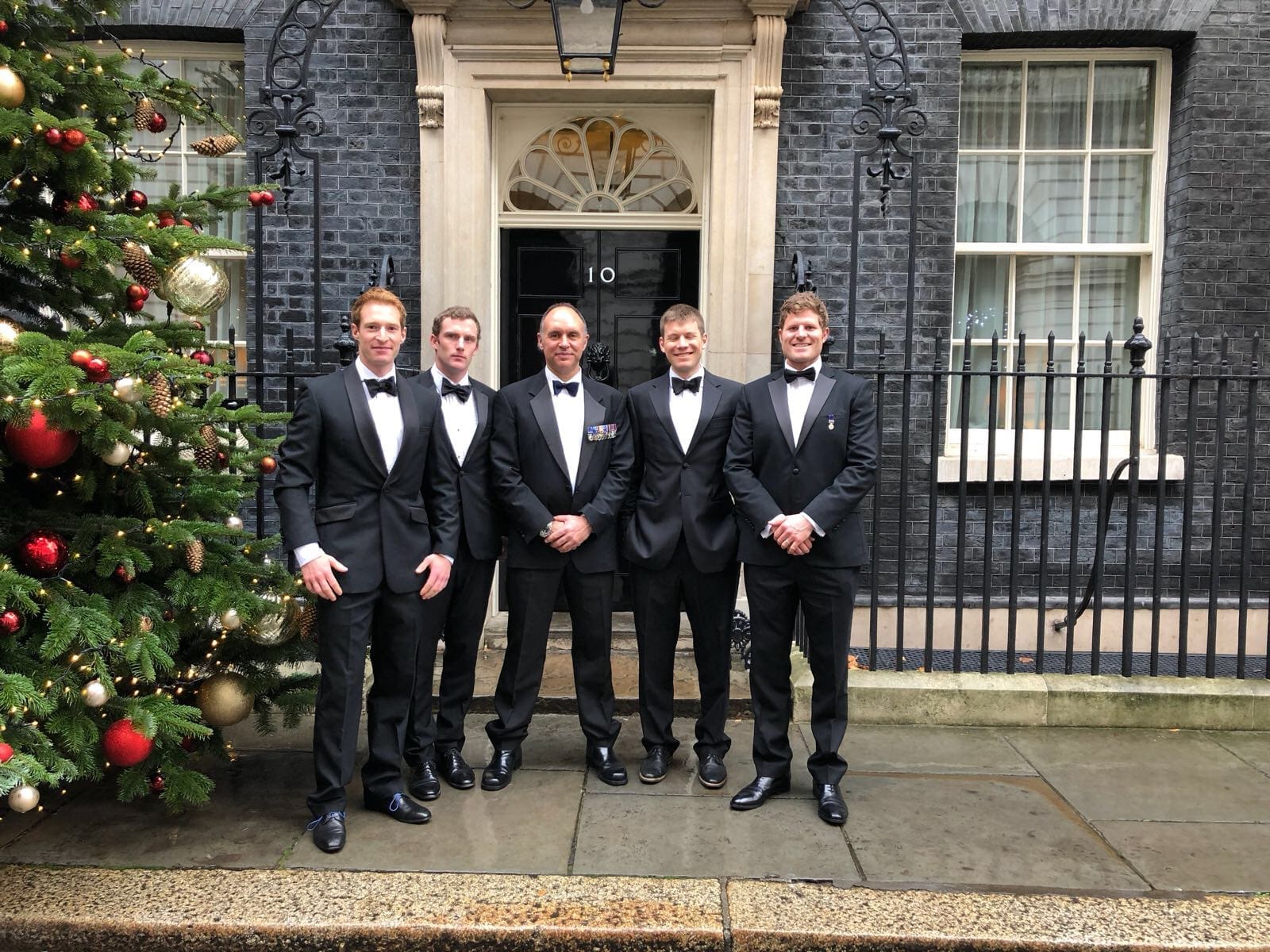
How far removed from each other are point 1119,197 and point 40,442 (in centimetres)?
646

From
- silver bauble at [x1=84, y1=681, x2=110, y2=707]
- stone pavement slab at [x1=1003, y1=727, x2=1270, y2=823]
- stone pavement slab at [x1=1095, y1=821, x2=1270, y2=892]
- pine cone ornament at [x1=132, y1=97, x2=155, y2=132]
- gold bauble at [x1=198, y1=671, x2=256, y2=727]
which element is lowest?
stone pavement slab at [x1=1095, y1=821, x2=1270, y2=892]

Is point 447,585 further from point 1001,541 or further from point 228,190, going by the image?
point 1001,541

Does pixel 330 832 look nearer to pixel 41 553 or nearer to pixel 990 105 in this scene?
pixel 41 553

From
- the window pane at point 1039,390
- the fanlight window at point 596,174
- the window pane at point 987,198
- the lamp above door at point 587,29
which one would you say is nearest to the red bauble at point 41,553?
the lamp above door at point 587,29

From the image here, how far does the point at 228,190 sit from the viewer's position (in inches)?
158

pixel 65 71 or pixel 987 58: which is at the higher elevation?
pixel 987 58

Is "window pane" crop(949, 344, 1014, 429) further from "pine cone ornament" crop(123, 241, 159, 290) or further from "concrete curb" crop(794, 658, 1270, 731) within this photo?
"pine cone ornament" crop(123, 241, 159, 290)

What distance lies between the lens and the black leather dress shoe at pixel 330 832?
371 centimetres

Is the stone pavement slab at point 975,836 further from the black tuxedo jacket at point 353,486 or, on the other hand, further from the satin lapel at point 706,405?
the black tuxedo jacket at point 353,486

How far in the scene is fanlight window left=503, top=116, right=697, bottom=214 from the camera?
6637 millimetres

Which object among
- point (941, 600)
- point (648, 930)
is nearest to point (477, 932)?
point (648, 930)

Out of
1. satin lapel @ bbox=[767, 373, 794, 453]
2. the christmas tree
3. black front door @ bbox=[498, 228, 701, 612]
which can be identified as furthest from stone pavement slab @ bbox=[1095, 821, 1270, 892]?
black front door @ bbox=[498, 228, 701, 612]

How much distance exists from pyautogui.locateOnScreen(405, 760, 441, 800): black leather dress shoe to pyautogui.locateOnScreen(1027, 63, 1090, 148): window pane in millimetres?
5468

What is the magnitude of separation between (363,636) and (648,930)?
4.91 feet
